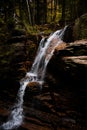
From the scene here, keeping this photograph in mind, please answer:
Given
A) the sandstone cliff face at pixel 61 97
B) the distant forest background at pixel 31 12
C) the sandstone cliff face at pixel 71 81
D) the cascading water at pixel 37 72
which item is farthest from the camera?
the distant forest background at pixel 31 12

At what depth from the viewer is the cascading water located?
43.3 ft

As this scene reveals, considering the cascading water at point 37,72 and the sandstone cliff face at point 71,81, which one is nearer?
the sandstone cliff face at point 71,81

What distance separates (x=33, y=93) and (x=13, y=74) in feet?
8.11

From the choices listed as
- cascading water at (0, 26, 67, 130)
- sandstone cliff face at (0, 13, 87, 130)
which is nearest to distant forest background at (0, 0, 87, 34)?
cascading water at (0, 26, 67, 130)

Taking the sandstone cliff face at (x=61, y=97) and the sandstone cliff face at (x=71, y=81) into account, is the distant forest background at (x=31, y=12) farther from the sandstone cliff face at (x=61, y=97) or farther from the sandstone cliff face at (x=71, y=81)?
the sandstone cliff face at (x=71, y=81)

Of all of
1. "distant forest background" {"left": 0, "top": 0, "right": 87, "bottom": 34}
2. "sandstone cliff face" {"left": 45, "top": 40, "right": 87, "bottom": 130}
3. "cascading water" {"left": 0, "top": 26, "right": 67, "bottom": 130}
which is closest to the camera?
"sandstone cliff face" {"left": 45, "top": 40, "right": 87, "bottom": 130}

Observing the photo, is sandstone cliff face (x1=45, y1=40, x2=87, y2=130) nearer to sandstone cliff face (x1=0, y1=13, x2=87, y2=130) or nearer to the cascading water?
sandstone cliff face (x1=0, y1=13, x2=87, y2=130)

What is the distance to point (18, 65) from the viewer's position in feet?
50.9

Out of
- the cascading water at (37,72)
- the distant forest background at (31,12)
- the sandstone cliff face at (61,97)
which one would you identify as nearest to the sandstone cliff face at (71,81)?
the sandstone cliff face at (61,97)

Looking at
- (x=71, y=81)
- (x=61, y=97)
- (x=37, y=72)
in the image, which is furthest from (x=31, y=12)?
(x=61, y=97)

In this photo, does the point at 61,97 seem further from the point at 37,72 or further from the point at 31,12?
the point at 31,12

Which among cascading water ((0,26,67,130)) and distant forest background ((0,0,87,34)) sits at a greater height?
distant forest background ((0,0,87,34))

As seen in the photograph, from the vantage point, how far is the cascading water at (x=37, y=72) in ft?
43.3

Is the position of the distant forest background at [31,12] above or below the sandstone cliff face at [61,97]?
above
